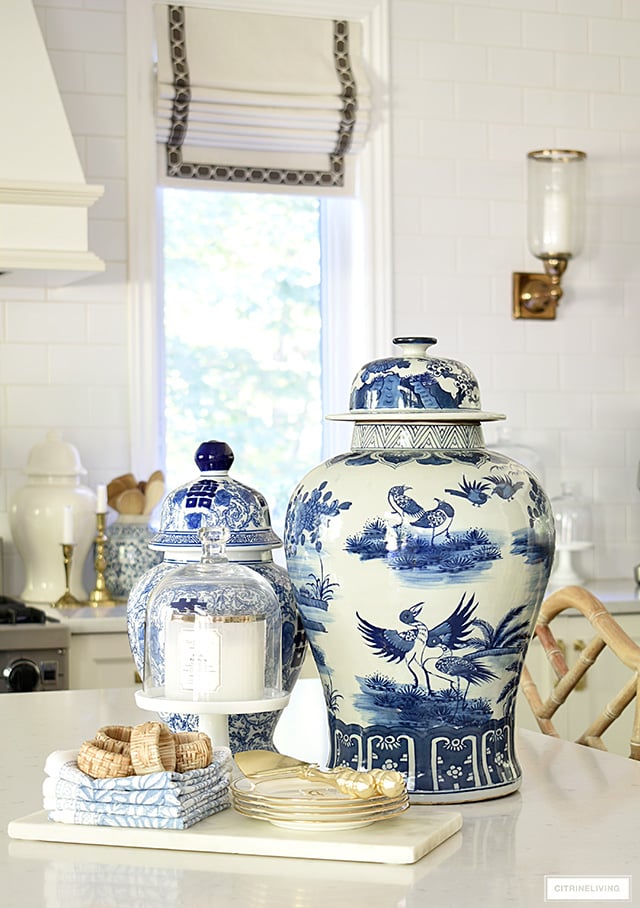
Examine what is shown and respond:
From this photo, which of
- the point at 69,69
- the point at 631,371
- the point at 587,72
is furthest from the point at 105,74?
the point at 631,371

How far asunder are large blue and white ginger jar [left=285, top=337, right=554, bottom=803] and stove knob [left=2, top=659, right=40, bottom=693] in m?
1.79

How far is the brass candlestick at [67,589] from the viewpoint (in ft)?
10.6

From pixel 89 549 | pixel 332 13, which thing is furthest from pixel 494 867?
pixel 332 13

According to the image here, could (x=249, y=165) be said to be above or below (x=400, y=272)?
above

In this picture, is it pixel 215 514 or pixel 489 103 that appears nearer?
pixel 215 514

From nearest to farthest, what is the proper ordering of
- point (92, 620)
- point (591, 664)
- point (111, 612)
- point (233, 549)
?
point (233, 549), point (591, 664), point (92, 620), point (111, 612)

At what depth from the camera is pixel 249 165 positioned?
3701 millimetres

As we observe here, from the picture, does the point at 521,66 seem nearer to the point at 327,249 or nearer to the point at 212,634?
the point at 327,249

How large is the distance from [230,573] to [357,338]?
2.78 meters

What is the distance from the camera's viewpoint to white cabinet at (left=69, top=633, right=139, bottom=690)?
9.68 feet

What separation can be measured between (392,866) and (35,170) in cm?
253

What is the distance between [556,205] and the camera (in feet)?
12.3

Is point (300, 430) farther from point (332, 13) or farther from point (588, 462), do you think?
point (332, 13)

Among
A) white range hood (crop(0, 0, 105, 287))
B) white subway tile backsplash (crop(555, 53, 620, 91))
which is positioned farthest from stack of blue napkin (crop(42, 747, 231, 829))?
white subway tile backsplash (crop(555, 53, 620, 91))
